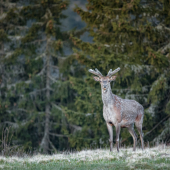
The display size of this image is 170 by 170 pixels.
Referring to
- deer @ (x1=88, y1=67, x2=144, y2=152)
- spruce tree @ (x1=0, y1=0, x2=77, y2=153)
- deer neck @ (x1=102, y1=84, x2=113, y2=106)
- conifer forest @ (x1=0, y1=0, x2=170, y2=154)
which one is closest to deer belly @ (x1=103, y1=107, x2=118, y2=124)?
deer @ (x1=88, y1=67, x2=144, y2=152)

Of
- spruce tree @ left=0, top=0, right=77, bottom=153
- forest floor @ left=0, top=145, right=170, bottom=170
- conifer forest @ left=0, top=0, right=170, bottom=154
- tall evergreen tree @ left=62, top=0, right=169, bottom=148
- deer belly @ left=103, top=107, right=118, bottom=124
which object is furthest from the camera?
spruce tree @ left=0, top=0, right=77, bottom=153

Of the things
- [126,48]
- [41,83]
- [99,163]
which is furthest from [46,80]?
[99,163]

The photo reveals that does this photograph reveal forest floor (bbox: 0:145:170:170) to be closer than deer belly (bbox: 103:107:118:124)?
Yes

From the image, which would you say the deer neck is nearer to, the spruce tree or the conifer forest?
the conifer forest

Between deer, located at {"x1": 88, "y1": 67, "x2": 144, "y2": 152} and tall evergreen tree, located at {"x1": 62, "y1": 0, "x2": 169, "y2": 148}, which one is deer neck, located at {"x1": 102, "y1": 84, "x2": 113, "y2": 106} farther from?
tall evergreen tree, located at {"x1": 62, "y1": 0, "x2": 169, "y2": 148}

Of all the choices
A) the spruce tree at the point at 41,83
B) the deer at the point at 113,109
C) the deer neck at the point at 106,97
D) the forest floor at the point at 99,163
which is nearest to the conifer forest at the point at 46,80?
the spruce tree at the point at 41,83

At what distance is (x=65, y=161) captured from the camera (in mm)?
8203

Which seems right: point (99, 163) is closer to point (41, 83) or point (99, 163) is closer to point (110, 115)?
point (110, 115)

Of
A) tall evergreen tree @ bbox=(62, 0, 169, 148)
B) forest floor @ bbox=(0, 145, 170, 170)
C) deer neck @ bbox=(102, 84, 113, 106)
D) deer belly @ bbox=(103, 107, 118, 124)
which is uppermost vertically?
tall evergreen tree @ bbox=(62, 0, 169, 148)

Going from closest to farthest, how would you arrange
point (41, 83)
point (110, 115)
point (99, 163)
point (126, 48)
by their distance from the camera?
1. point (99, 163)
2. point (110, 115)
3. point (126, 48)
4. point (41, 83)

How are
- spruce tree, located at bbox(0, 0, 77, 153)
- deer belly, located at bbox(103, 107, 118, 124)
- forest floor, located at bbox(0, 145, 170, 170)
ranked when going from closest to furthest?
forest floor, located at bbox(0, 145, 170, 170) → deer belly, located at bbox(103, 107, 118, 124) → spruce tree, located at bbox(0, 0, 77, 153)

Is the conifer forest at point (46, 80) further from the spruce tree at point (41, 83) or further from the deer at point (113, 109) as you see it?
the deer at point (113, 109)

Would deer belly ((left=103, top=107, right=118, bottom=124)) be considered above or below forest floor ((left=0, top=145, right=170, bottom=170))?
above

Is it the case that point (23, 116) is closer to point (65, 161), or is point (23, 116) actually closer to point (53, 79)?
point (53, 79)
